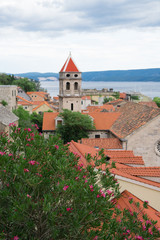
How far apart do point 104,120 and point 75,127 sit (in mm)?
4288

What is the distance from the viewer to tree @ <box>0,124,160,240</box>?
6.59 m

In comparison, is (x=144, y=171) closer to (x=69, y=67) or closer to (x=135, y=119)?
(x=135, y=119)

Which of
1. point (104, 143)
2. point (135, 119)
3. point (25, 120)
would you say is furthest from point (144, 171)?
point (25, 120)

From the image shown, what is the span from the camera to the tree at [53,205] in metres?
6.59

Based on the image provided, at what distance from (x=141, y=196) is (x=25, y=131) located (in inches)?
277

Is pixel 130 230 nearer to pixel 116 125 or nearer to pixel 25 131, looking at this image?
pixel 25 131

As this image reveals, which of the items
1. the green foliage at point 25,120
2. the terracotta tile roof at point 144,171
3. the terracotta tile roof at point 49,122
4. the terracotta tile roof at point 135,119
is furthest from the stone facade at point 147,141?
the green foliage at point 25,120

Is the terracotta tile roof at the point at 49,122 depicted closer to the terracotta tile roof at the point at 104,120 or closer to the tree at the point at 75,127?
the tree at the point at 75,127

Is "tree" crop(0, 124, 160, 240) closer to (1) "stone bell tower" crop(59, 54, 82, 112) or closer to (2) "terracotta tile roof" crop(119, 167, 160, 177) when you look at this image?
(2) "terracotta tile roof" crop(119, 167, 160, 177)

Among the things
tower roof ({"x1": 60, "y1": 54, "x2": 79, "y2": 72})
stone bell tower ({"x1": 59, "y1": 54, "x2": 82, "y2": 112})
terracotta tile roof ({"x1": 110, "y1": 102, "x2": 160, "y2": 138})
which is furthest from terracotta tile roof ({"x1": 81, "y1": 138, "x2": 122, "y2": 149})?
tower roof ({"x1": 60, "y1": 54, "x2": 79, "y2": 72})

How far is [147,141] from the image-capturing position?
27266 mm

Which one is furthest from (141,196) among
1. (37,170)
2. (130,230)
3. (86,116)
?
(86,116)

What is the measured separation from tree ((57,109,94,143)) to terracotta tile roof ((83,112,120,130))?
53.8 inches

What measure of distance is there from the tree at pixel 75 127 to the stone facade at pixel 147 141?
9.36m
